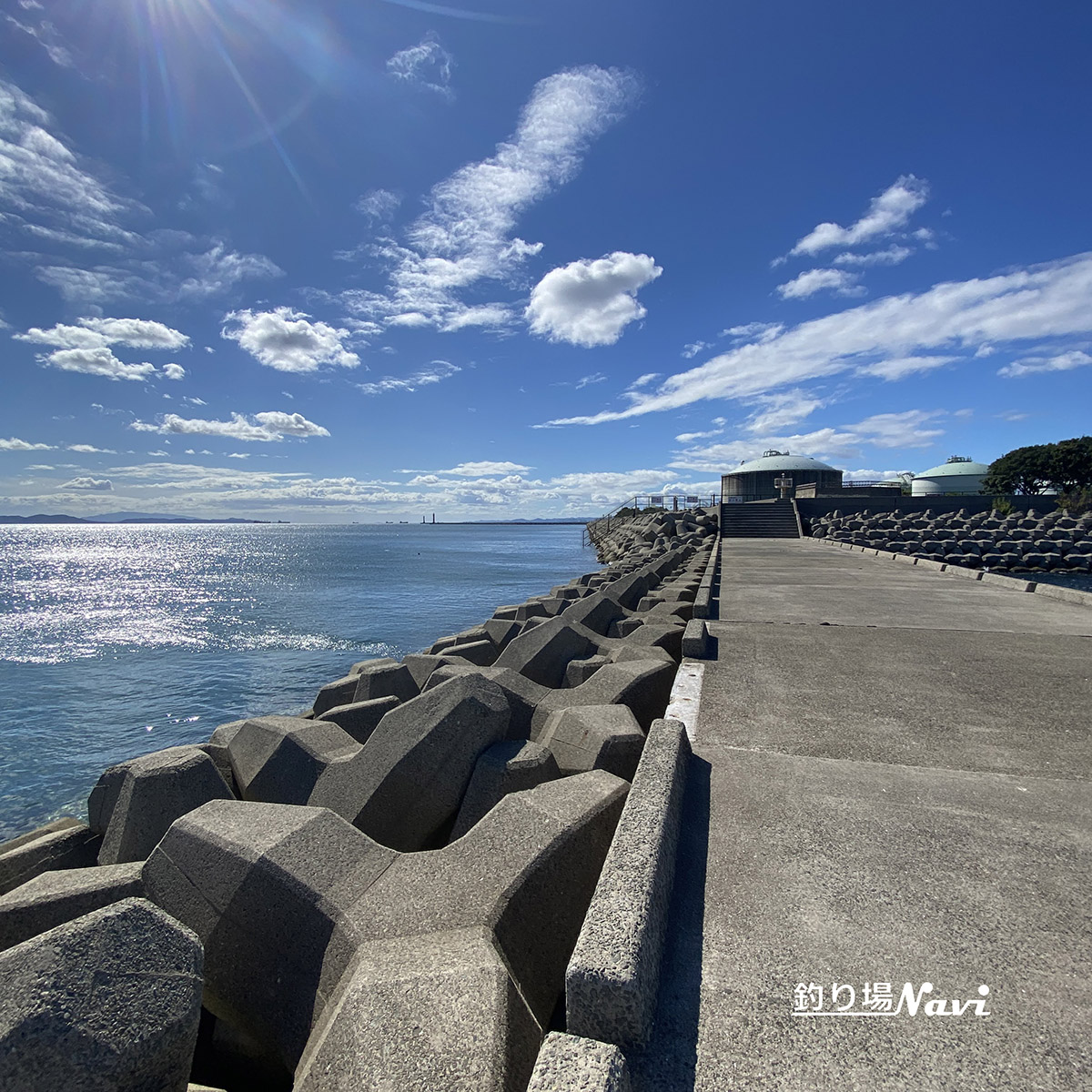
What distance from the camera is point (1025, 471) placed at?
40.2 meters

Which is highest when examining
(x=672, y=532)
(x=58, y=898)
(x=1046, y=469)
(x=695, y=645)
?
(x=1046, y=469)

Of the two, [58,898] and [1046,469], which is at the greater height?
[1046,469]

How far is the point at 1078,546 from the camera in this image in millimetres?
20797

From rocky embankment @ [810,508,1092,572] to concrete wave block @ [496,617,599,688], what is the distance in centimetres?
2004

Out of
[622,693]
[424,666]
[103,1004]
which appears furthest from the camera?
[424,666]

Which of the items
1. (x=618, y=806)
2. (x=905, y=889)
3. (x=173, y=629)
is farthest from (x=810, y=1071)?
(x=173, y=629)

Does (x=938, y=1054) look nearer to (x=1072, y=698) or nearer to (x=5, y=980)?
(x=5, y=980)

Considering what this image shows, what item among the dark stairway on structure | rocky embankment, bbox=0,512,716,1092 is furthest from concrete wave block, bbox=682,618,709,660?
the dark stairway on structure

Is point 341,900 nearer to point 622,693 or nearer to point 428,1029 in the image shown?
point 428,1029

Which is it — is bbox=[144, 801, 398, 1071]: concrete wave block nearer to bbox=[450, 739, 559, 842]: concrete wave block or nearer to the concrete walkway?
bbox=[450, 739, 559, 842]: concrete wave block

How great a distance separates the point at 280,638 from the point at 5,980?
16.1 metres

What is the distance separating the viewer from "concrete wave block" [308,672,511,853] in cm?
319

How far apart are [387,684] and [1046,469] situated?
49.6m

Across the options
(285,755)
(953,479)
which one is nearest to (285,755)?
(285,755)
